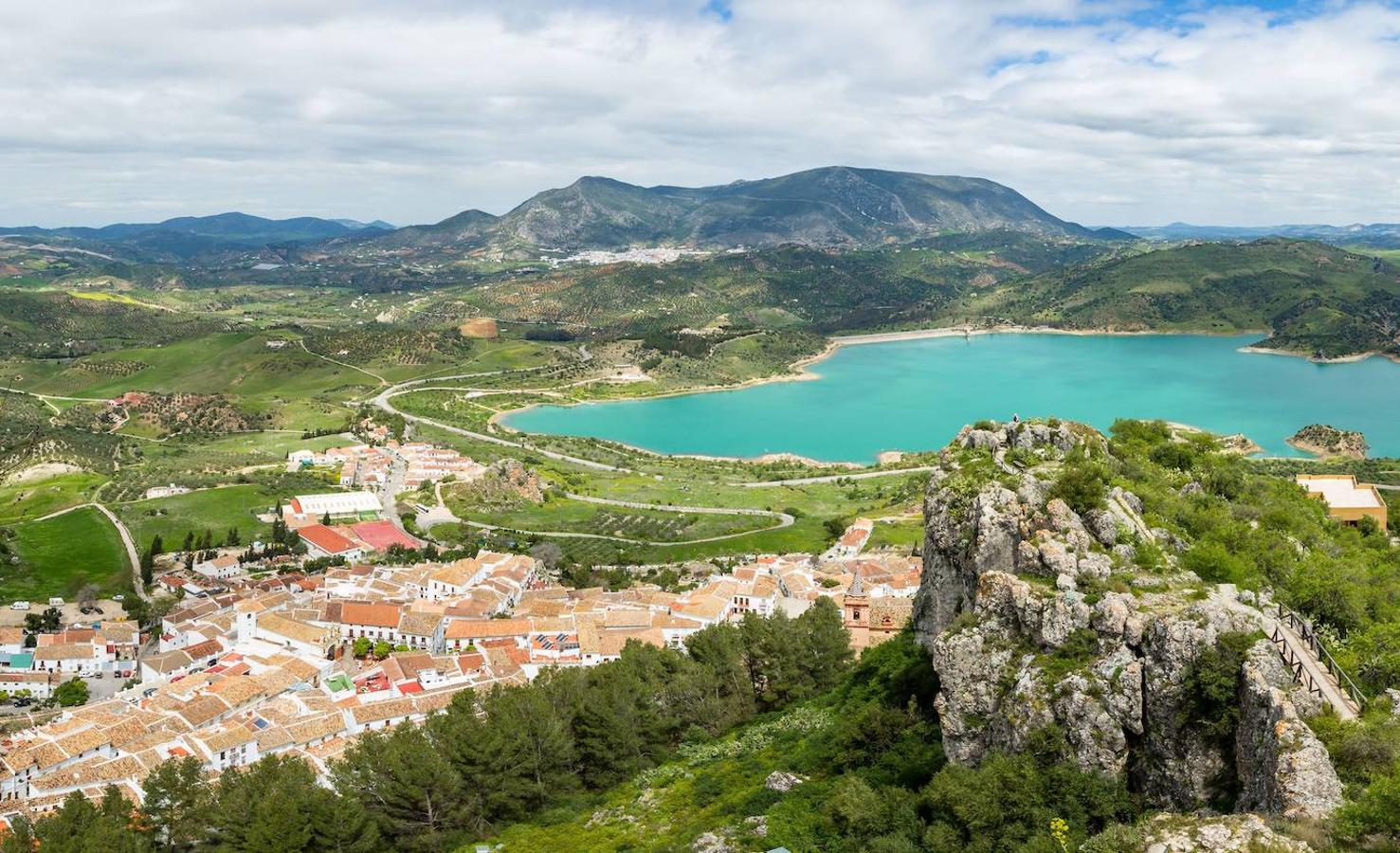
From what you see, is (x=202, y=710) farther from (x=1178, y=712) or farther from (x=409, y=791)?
(x=1178, y=712)

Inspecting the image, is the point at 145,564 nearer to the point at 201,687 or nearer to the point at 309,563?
the point at 309,563

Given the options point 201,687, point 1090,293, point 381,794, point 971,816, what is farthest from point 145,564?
point 1090,293

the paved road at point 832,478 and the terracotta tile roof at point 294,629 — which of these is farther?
the paved road at point 832,478

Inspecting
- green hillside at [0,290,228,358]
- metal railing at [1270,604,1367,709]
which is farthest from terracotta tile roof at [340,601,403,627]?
green hillside at [0,290,228,358]

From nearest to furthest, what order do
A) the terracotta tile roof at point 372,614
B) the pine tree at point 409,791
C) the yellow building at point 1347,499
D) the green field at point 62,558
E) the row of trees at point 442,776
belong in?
the row of trees at point 442,776 → the pine tree at point 409,791 → the yellow building at point 1347,499 → the terracotta tile roof at point 372,614 → the green field at point 62,558

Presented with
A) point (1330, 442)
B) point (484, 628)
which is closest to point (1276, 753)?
point (484, 628)

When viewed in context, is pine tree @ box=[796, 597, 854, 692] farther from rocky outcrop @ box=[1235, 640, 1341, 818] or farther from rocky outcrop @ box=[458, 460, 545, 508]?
rocky outcrop @ box=[458, 460, 545, 508]

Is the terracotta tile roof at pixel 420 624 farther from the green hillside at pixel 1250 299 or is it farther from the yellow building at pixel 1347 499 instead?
the green hillside at pixel 1250 299

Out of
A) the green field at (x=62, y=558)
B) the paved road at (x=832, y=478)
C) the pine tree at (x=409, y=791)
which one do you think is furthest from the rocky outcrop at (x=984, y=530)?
the paved road at (x=832, y=478)
